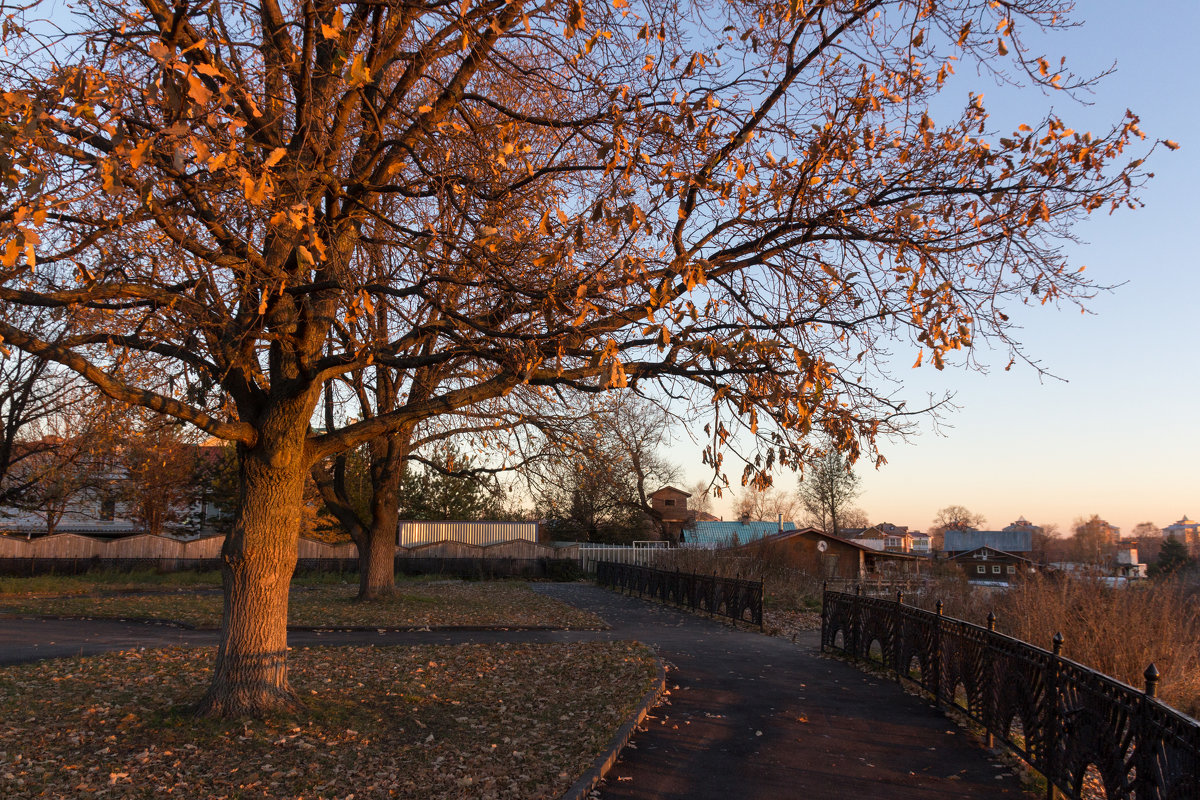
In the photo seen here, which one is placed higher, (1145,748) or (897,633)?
(1145,748)

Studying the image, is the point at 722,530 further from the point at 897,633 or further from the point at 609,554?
the point at 897,633

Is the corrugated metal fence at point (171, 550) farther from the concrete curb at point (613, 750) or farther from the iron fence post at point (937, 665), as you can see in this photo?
the iron fence post at point (937, 665)

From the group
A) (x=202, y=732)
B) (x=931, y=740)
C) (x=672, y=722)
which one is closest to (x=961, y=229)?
(x=931, y=740)

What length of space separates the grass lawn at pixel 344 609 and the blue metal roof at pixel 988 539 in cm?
6737

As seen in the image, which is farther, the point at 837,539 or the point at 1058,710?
the point at 837,539

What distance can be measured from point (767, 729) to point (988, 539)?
271 feet

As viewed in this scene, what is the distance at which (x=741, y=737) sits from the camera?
741 cm

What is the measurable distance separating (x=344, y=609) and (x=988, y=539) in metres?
77.5

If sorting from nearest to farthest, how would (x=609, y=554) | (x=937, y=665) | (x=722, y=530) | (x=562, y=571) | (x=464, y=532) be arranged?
1. (x=937, y=665)
2. (x=562, y=571)
3. (x=609, y=554)
4. (x=464, y=532)
5. (x=722, y=530)

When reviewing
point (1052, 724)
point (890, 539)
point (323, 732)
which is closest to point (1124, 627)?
point (1052, 724)

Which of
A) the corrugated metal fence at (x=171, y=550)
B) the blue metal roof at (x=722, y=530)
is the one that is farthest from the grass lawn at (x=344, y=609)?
the blue metal roof at (x=722, y=530)

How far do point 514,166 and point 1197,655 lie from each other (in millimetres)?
9896

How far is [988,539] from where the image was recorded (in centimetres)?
8044

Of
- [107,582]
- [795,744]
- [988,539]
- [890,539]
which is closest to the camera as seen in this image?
[795,744]
